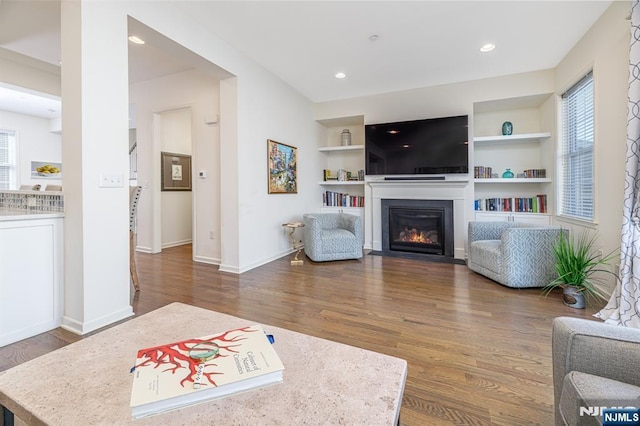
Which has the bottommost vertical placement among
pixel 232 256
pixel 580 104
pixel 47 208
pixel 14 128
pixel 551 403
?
pixel 551 403

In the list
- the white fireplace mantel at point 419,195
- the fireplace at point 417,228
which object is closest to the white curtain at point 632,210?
the white fireplace mantel at point 419,195

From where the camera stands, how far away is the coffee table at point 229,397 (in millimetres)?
625

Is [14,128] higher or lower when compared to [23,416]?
higher

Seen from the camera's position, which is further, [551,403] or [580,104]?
[580,104]

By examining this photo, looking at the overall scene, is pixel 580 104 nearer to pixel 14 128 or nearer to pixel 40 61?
pixel 40 61

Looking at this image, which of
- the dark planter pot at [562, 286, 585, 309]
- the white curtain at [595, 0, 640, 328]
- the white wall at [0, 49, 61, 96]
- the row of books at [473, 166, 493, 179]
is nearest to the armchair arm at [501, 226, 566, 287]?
the dark planter pot at [562, 286, 585, 309]

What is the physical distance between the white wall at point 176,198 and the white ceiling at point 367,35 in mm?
1216

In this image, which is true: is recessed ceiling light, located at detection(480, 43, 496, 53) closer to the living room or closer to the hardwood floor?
the living room

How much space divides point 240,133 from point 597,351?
3505mm

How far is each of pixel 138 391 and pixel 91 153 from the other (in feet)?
6.71

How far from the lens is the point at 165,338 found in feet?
3.22

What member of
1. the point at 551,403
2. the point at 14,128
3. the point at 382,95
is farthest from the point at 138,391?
the point at 14,128

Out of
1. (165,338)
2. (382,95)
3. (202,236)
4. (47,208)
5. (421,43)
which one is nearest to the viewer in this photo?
(165,338)

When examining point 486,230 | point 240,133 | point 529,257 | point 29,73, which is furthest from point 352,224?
point 29,73
